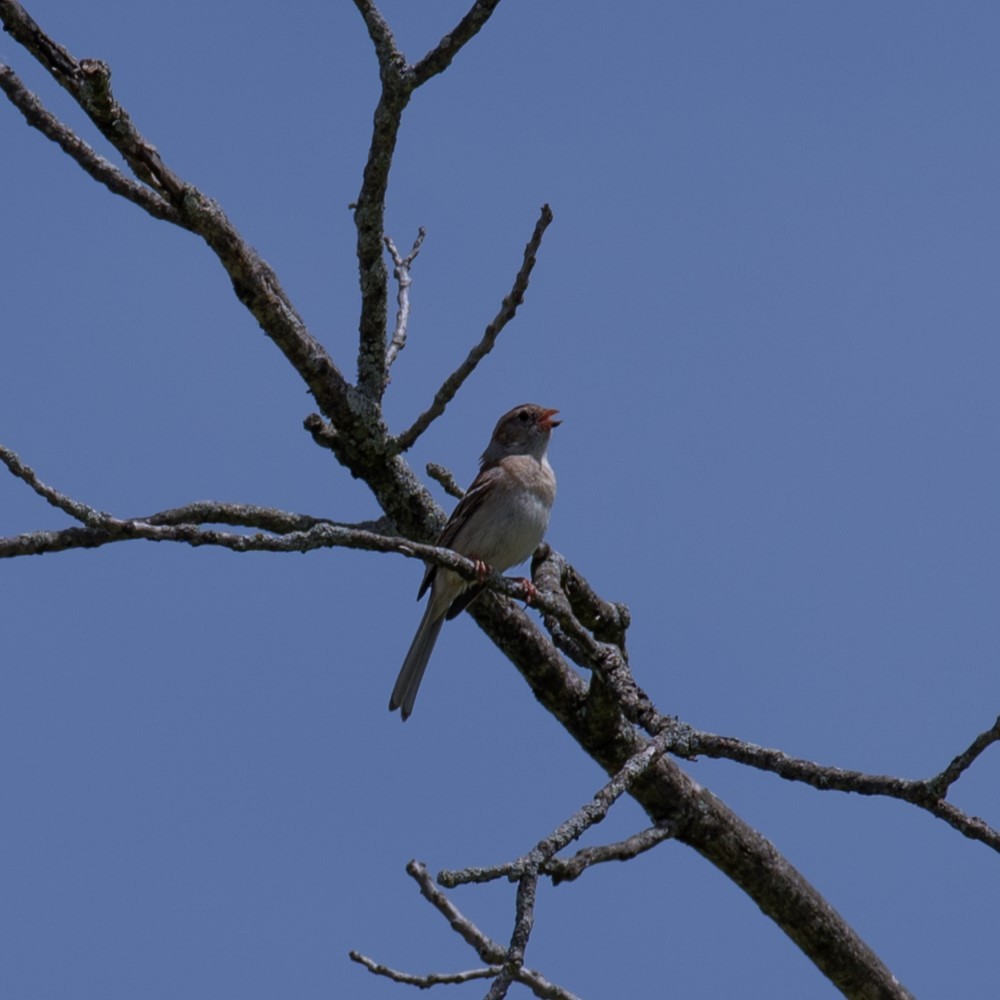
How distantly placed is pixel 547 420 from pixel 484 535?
1375mm

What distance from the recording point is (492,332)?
17.6 feet

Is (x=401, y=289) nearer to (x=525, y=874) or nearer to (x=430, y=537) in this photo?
(x=430, y=537)

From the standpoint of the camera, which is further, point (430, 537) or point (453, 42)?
point (430, 537)

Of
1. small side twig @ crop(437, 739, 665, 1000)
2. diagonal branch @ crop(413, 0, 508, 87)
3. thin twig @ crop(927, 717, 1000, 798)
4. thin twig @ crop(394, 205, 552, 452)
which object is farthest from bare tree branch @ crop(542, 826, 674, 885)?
diagonal branch @ crop(413, 0, 508, 87)

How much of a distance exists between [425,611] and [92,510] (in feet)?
13.0

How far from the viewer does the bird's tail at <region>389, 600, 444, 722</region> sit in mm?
7941

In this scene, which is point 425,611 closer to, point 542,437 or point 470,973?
point 542,437

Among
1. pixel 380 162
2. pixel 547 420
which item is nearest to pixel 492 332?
pixel 380 162

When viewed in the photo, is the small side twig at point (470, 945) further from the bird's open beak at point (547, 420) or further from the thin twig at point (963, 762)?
the bird's open beak at point (547, 420)

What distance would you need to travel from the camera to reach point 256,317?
5816 millimetres

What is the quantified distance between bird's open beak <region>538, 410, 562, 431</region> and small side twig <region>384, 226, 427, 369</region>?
2274 mm

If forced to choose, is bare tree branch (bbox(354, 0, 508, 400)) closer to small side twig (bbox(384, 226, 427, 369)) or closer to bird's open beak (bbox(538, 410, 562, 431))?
small side twig (bbox(384, 226, 427, 369))

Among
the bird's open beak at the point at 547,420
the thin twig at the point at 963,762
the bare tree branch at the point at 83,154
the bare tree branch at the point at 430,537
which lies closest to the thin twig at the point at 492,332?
the bare tree branch at the point at 430,537

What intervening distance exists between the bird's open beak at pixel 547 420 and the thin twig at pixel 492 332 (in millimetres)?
3628
